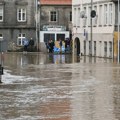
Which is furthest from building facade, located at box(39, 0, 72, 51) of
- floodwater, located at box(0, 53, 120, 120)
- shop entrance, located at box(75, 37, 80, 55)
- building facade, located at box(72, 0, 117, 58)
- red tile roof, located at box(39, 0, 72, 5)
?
floodwater, located at box(0, 53, 120, 120)

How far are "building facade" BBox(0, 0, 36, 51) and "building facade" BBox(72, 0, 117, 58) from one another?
14.2 meters

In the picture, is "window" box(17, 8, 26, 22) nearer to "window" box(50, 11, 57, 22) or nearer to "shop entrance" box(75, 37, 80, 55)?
"window" box(50, 11, 57, 22)

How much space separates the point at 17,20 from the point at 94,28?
24.1 meters

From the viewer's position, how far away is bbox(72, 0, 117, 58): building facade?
214 feet

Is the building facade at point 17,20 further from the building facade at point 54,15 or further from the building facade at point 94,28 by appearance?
the building facade at point 94,28

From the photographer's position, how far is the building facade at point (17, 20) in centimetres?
9144

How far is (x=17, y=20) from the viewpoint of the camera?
92562 millimetres

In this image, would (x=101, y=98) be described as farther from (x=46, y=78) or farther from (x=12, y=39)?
(x=12, y=39)

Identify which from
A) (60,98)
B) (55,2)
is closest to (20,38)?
(55,2)

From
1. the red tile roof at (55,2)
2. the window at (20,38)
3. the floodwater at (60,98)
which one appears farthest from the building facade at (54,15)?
the floodwater at (60,98)

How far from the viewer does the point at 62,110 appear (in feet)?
61.2

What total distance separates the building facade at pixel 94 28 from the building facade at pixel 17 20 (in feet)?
46.7

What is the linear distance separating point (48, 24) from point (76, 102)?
70408 millimetres

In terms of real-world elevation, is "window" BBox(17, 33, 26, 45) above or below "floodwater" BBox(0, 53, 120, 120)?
above
